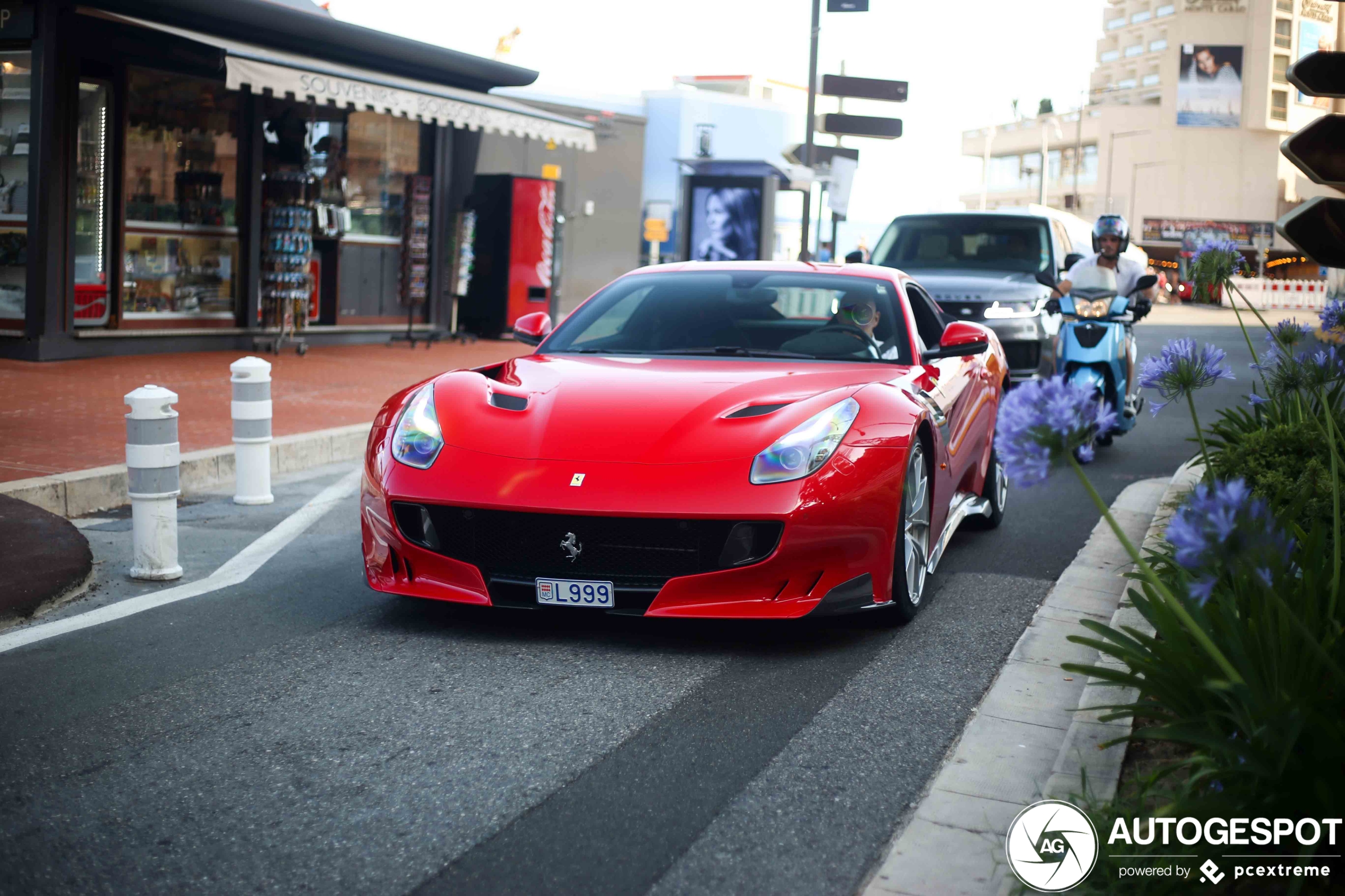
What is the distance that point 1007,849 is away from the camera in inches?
117

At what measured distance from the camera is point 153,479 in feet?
18.6

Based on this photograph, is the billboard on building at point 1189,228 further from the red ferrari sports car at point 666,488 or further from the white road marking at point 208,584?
the red ferrari sports car at point 666,488

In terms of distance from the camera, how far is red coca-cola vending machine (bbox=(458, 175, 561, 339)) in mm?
20688

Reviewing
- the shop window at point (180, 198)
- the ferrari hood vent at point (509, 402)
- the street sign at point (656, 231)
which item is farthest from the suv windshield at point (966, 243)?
the street sign at point (656, 231)

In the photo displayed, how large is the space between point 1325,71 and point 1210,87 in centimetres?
9381

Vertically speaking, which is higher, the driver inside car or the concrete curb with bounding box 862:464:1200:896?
the driver inside car

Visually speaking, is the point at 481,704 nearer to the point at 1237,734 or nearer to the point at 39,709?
the point at 39,709

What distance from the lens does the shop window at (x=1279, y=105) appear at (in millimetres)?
89375

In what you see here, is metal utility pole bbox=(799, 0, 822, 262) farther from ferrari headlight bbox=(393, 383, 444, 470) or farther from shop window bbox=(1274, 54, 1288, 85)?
shop window bbox=(1274, 54, 1288, 85)

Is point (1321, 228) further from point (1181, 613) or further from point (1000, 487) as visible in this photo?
point (1000, 487)

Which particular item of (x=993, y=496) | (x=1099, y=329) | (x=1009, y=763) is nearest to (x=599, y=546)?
(x=1009, y=763)

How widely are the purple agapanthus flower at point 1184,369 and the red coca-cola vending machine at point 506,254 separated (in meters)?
16.6

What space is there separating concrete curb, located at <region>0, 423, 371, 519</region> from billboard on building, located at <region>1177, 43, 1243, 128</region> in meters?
89.2

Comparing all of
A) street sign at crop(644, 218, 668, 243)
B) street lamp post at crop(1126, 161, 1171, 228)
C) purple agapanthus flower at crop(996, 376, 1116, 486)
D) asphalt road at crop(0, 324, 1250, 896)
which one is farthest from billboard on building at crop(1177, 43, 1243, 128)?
purple agapanthus flower at crop(996, 376, 1116, 486)
